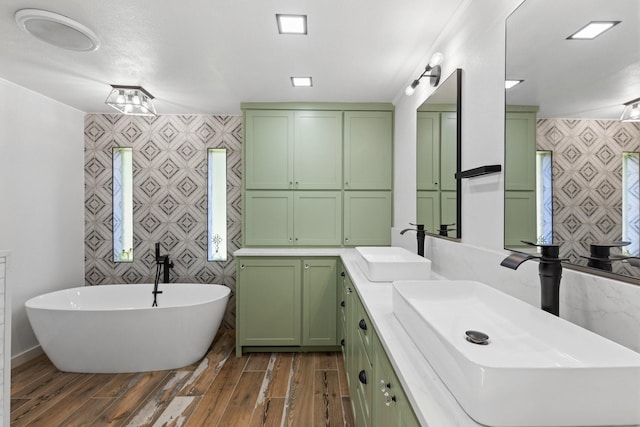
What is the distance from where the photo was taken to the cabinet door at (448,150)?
6.16 feet

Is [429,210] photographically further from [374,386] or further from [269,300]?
[269,300]

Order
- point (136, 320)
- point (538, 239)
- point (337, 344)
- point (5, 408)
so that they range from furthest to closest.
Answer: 1. point (337, 344)
2. point (136, 320)
3. point (5, 408)
4. point (538, 239)

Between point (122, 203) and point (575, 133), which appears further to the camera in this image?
point (122, 203)

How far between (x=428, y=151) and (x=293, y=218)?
1581mm

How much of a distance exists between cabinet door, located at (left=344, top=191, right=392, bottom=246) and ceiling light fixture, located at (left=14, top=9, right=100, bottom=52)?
7.73ft

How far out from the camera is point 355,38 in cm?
209

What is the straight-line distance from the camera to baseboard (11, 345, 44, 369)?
2.85m

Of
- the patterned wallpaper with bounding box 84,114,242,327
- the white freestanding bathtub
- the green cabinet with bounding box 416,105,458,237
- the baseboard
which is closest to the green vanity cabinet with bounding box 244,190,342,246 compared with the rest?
the patterned wallpaper with bounding box 84,114,242,327

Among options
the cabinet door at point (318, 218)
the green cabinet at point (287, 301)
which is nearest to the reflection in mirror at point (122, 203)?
the green cabinet at point (287, 301)

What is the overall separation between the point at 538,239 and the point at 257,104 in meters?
2.84

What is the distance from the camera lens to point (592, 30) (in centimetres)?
94

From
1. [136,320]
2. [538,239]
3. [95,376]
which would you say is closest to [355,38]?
[538,239]

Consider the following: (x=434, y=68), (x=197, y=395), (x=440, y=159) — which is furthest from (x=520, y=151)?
(x=197, y=395)

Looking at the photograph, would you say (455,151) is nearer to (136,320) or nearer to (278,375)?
(278,375)
